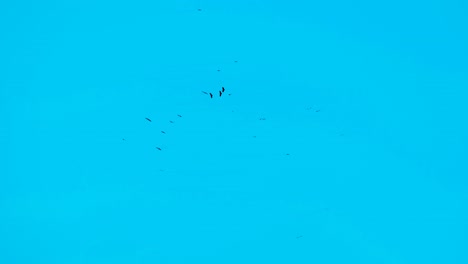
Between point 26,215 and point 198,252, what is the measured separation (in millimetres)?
315

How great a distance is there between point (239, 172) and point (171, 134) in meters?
0.14

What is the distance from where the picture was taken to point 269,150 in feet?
1.91

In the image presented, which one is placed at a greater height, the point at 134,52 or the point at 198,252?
the point at 134,52

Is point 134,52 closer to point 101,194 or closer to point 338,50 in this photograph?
point 101,194

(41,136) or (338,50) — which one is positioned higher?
(338,50)

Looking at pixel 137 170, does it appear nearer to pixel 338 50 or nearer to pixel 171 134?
pixel 171 134

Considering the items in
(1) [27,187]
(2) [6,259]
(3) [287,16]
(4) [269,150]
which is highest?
(3) [287,16]

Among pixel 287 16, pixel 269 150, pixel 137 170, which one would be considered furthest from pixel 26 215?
pixel 287 16

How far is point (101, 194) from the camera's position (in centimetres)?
58

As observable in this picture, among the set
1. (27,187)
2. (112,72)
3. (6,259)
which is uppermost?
(112,72)

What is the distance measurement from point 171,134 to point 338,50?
0.33 m

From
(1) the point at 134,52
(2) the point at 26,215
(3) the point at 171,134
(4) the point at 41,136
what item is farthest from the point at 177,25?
(2) the point at 26,215

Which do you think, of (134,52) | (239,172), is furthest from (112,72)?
(239,172)

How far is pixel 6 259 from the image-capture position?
0.58m
